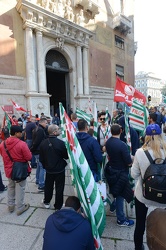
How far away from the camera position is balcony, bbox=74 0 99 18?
1446 cm

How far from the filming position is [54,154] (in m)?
3.22

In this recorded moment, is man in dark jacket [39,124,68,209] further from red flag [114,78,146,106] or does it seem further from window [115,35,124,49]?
window [115,35,124,49]

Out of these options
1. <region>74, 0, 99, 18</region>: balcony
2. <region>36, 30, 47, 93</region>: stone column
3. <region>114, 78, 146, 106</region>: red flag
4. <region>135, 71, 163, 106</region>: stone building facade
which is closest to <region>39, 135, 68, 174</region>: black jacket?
<region>114, 78, 146, 106</region>: red flag

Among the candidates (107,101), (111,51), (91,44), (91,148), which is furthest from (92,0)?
(91,148)

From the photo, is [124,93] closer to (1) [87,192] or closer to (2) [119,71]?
(1) [87,192]

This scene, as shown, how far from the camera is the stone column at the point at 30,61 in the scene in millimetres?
11445

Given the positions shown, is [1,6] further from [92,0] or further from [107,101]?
[107,101]

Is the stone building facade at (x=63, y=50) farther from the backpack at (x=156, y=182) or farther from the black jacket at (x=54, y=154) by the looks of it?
the backpack at (x=156, y=182)

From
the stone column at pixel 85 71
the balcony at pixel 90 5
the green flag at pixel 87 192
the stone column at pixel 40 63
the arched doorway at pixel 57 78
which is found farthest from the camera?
the stone column at pixel 85 71

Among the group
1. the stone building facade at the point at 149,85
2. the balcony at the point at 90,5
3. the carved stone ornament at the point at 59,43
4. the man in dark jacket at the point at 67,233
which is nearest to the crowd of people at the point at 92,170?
the man in dark jacket at the point at 67,233

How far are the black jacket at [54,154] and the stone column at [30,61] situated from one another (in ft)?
30.5

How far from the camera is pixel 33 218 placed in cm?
322

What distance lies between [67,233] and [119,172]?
1.58 metres

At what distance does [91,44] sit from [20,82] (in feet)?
26.7
